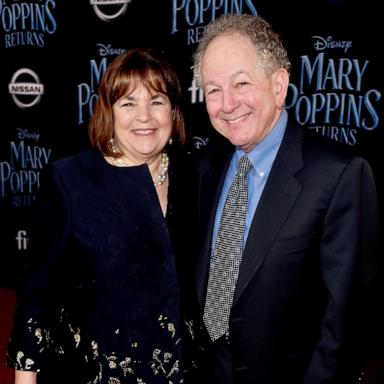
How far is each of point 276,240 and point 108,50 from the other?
320cm

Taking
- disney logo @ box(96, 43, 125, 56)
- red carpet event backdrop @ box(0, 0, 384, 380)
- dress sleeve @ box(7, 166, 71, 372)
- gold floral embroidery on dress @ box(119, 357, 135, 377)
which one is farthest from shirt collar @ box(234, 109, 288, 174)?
disney logo @ box(96, 43, 125, 56)

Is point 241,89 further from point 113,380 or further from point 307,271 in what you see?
point 113,380

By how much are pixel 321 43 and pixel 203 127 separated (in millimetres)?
1149

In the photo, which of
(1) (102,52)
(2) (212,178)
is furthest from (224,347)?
(1) (102,52)

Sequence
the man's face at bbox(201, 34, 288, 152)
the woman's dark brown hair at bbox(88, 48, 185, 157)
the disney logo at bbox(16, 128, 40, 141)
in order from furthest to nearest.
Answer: the disney logo at bbox(16, 128, 40, 141), the woman's dark brown hair at bbox(88, 48, 185, 157), the man's face at bbox(201, 34, 288, 152)

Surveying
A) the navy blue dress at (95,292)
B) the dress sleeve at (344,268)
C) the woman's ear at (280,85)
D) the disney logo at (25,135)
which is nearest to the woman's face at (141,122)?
the navy blue dress at (95,292)

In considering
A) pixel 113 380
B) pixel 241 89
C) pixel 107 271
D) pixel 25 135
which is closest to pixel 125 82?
pixel 241 89

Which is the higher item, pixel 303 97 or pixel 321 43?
pixel 321 43

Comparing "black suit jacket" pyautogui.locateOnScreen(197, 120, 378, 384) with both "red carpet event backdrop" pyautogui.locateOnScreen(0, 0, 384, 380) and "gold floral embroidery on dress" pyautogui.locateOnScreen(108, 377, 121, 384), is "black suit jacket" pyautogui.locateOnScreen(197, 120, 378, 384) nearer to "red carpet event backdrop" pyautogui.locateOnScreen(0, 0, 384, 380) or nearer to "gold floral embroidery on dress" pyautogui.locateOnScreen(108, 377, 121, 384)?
"gold floral embroidery on dress" pyautogui.locateOnScreen(108, 377, 121, 384)

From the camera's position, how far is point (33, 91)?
4.49 metres

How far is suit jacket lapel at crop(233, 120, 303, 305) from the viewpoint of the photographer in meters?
1.54

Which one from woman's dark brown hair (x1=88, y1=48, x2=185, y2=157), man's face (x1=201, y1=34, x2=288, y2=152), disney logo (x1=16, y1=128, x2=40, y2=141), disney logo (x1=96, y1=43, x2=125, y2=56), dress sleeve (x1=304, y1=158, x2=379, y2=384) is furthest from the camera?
disney logo (x1=16, y1=128, x2=40, y2=141)

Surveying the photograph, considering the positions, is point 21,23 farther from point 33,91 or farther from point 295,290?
point 295,290

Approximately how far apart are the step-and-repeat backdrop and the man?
6.19 feet
